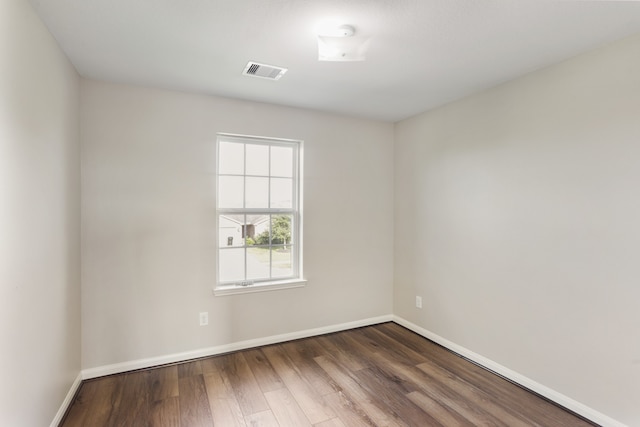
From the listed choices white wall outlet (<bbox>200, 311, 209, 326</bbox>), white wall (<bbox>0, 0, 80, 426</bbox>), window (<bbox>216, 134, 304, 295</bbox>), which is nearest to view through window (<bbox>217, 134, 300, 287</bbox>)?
window (<bbox>216, 134, 304, 295</bbox>)

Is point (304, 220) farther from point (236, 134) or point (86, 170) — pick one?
point (86, 170)

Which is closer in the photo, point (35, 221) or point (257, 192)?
point (35, 221)

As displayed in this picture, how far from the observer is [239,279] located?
10.2ft

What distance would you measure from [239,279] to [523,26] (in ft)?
9.63

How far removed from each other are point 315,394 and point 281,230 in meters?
1.58

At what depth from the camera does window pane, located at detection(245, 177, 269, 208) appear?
3174mm

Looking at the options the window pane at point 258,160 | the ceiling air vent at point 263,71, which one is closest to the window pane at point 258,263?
A: the window pane at point 258,160

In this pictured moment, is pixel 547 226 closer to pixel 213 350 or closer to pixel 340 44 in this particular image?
pixel 340 44

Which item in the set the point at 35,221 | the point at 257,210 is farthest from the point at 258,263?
the point at 35,221

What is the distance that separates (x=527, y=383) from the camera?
2.42 m

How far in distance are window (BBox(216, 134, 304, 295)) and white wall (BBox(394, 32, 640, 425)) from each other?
148cm

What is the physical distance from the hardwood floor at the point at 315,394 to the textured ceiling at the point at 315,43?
241cm

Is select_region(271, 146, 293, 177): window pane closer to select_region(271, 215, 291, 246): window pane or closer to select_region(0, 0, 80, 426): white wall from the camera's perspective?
select_region(271, 215, 291, 246): window pane

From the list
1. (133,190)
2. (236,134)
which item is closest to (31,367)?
(133,190)
